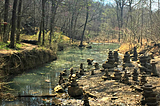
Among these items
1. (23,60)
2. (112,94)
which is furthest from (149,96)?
(23,60)

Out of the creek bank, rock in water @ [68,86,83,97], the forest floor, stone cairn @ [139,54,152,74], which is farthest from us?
stone cairn @ [139,54,152,74]

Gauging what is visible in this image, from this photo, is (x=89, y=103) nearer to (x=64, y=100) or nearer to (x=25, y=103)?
(x=64, y=100)

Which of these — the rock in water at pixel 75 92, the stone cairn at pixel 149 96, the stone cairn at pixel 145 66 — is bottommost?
the rock in water at pixel 75 92

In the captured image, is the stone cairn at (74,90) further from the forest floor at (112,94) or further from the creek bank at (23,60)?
the creek bank at (23,60)

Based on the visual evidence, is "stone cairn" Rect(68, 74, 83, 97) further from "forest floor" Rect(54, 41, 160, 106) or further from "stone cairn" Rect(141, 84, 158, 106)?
"stone cairn" Rect(141, 84, 158, 106)

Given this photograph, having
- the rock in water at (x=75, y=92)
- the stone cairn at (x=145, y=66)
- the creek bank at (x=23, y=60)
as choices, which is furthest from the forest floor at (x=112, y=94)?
the creek bank at (x=23, y=60)

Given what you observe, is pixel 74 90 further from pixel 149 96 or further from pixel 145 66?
pixel 145 66

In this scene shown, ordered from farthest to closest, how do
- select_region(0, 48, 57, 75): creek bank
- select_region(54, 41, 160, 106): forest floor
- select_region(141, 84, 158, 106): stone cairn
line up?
select_region(0, 48, 57, 75): creek bank
select_region(54, 41, 160, 106): forest floor
select_region(141, 84, 158, 106): stone cairn

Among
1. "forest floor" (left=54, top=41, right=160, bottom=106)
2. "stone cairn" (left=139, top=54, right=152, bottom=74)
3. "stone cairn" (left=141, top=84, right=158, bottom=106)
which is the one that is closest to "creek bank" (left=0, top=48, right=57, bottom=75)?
"forest floor" (left=54, top=41, right=160, bottom=106)

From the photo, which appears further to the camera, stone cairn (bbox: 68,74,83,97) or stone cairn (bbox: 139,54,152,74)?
stone cairn (bbox: 139,54,152,74)

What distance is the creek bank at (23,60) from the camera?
33.3ft

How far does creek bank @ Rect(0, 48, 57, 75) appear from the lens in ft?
33.3

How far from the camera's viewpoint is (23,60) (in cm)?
1225

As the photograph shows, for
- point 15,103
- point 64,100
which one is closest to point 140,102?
point 64,100
